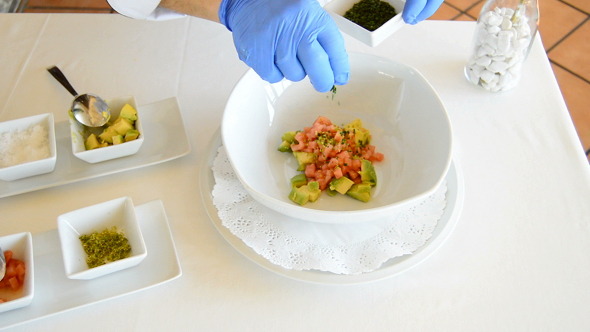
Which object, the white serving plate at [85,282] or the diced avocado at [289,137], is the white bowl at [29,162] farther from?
the diced avocado at [289,137]

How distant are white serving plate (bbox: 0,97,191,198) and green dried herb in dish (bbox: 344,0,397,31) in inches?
15.5

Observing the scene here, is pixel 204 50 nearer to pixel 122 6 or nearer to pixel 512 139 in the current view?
pixel 122 6

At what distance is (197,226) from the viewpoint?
0.87 m

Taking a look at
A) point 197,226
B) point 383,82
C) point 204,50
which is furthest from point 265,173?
point 204,50

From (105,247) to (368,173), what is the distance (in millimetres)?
459

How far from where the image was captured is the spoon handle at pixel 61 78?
1083 mm

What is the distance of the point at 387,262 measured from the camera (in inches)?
30.9

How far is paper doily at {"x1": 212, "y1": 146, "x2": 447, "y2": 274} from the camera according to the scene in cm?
78

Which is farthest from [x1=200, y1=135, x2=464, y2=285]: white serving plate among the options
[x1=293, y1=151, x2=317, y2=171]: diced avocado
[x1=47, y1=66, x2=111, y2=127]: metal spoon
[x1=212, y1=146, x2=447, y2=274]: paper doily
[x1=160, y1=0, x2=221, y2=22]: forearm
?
[x1=160, y1=0, x2=221, y2=22]: forearm

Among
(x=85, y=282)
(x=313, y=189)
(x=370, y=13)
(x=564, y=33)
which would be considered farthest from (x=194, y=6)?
(x=564, y=33)

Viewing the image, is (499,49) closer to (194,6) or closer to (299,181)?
(299,181)

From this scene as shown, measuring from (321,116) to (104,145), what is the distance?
1.38ft

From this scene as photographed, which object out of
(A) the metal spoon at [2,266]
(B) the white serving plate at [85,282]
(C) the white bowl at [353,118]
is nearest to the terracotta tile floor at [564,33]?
(C) the white bowl at [353,118]

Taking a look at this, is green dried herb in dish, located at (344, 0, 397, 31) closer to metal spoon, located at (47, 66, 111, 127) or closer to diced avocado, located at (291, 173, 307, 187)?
diced avocado, located at (291, 173, 307, 187)
